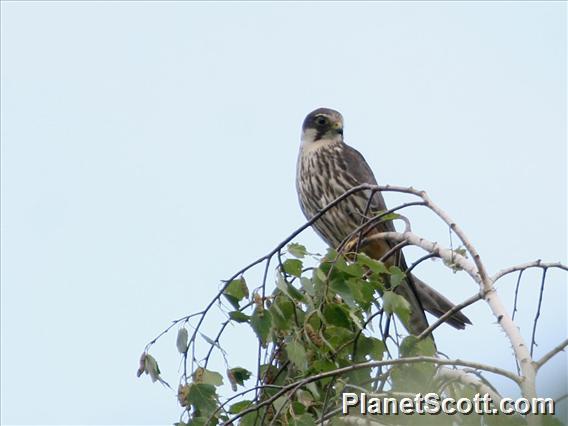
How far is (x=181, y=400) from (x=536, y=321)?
108 cm

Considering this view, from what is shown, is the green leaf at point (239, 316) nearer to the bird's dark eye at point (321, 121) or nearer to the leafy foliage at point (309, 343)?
the leafy foliage at point (309, 343)

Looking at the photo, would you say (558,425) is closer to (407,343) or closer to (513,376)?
(513,376)

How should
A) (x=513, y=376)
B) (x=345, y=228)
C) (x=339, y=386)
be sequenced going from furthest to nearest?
(x=345, y=228) < (x=339, y=386) < (x=513, y=376)

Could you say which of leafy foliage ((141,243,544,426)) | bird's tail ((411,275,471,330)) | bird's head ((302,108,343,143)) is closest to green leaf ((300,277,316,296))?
leafy foliage ((141,243,544,426))

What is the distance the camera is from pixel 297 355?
3.30 metres

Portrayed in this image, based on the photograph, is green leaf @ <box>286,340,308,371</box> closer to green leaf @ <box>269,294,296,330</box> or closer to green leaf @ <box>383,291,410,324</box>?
green leaf @ <box>269,294,296,330</box>

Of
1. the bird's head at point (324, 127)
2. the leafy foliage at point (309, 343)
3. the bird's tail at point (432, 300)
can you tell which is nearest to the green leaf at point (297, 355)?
the leafy foliage at point (309, 343)

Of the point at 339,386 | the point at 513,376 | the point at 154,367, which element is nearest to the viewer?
the point at 513,376

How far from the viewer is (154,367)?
11.9 feet

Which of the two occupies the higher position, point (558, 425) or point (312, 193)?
point (312, 193)

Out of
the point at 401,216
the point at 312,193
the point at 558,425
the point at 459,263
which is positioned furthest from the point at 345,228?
the point at 558,425

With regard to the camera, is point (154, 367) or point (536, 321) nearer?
point (536, 321)

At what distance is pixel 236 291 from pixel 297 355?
0.36 m

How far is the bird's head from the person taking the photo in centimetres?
687
